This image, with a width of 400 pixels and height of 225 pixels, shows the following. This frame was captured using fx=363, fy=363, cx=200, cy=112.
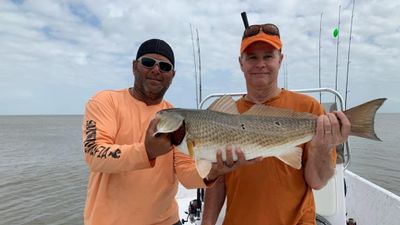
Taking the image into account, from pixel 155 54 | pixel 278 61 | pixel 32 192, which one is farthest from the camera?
pixel 32 192

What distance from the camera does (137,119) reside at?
11.5 ft

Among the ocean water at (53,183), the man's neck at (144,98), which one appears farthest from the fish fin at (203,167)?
the ocean water at (53,183)

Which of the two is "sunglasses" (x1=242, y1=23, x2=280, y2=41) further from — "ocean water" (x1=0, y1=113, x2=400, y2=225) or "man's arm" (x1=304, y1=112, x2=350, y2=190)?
"ocean water" (x1=0, y1=113, x2=400, y2=225)

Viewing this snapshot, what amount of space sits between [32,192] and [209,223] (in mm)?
15014

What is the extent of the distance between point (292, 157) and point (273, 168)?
0.89 feet

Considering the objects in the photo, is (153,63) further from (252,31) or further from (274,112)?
(274,112)

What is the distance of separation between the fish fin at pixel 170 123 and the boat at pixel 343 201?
88.3 inches

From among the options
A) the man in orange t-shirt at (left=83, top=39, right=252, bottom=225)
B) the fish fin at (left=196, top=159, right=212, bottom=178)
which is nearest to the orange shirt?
the man in orange t-shirt at (left=83, top=39, right=252, bottom=225)

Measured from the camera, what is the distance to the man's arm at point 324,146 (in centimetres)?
281

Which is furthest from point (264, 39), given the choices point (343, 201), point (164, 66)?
point (343, 201)

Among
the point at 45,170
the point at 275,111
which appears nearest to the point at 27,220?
the point at 45,170

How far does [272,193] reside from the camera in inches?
118

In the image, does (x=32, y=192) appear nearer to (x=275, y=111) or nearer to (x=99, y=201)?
(x=99, y=201)

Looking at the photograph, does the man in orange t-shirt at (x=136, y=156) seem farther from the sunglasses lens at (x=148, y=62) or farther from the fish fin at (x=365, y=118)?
the fish fin at (x=365, y=118)
